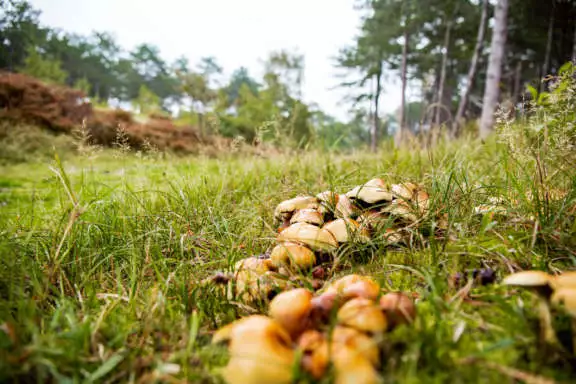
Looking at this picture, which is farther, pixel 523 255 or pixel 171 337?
pixel 523 255

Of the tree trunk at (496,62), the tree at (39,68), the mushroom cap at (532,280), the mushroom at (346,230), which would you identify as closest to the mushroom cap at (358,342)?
the mushroom cap at (532,280)

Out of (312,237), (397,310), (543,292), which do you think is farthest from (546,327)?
(312,237)

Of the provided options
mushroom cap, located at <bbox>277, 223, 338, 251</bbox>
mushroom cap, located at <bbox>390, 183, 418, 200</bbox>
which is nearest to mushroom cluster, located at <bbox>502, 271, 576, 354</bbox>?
mushroom cap, located at <bbox>277, 223, 338, 251</bbox>

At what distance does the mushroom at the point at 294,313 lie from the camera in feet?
2.13

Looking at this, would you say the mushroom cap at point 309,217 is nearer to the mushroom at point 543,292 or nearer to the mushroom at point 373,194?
the mushroom at point 373,194

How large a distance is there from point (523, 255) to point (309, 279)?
0.72 metres

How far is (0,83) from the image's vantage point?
10234mm

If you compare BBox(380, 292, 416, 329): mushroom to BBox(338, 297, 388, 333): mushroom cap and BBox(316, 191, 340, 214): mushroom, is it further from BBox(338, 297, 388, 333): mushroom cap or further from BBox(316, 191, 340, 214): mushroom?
BBox(316, 191, 340, 214): mushroom

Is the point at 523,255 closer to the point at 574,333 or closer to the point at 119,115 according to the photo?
the point at 574,333

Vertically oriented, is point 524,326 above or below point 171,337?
above

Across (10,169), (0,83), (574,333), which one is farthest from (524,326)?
(0,83)

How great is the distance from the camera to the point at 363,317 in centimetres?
60

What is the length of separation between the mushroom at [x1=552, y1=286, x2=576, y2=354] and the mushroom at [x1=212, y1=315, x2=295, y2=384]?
531mm

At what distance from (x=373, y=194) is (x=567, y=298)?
31.4 inches
